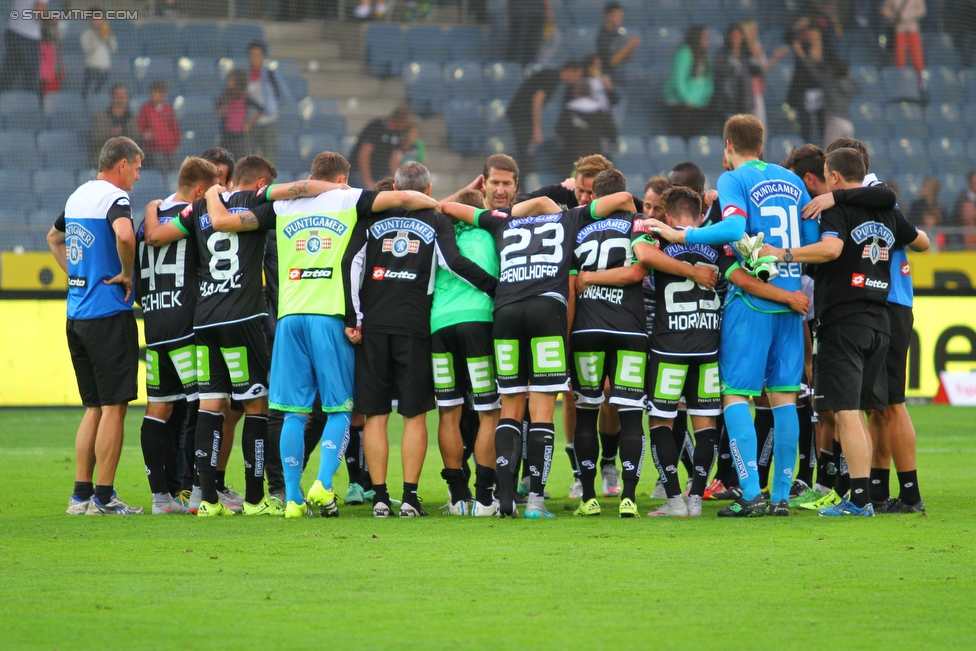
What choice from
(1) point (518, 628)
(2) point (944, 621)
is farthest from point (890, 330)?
(1) point (518, 628)

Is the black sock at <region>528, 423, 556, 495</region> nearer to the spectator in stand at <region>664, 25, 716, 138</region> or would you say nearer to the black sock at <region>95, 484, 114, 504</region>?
the black sock at <region>95, 484, 114, 504</region>

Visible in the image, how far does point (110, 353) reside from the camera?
24.0 ft

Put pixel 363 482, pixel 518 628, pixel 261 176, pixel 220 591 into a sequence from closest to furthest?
1. pixel 518 628
2. pixel 220 591
3. pixel 261 176
4. pixel 363 482

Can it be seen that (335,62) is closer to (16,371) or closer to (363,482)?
(16,371)

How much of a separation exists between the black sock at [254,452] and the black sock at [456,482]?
3.78 feet

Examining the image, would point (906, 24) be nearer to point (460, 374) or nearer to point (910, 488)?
point (910, 488)

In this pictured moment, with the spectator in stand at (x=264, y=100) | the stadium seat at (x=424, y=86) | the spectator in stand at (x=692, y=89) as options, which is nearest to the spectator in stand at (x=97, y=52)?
the spectator in stand at (x=264, y=100)

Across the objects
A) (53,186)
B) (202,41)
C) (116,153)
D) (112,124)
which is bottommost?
(116,153)

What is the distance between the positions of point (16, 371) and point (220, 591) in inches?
438

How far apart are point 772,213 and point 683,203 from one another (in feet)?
1.80

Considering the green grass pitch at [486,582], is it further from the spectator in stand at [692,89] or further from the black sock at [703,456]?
the spectator in stand at [692,89]

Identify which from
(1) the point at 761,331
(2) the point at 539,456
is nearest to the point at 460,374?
(2) the point at 539,456

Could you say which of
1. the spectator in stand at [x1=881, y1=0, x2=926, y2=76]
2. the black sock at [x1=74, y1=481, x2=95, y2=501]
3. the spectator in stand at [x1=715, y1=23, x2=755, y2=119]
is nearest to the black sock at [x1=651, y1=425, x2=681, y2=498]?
the black sock at [x1=74, y1=481, x2=95, y2=501]

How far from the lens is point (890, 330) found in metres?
7.12
